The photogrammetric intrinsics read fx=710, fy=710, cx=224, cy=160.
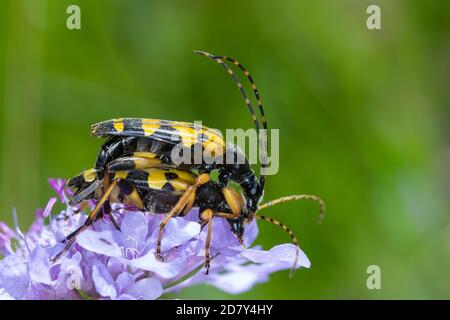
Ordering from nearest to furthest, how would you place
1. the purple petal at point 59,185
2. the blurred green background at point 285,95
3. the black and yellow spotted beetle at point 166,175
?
the black and yellow spotted beetle at point 166,175
the purple petal at point 59,185
the blurred green background at point 285,95

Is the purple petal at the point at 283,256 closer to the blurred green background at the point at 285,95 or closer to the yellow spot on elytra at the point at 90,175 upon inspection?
the yellow spot on elytra at the point at 90,175

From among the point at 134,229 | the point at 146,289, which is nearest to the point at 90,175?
the point at 134,229

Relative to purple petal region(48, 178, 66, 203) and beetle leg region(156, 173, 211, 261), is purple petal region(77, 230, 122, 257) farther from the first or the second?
purple petal region(48, 178, 66, 203)

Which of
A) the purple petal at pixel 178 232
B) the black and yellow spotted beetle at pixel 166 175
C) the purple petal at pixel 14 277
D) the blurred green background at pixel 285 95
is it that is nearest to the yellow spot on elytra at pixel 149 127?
the black and yellow spotted beetle at pixel 166 175

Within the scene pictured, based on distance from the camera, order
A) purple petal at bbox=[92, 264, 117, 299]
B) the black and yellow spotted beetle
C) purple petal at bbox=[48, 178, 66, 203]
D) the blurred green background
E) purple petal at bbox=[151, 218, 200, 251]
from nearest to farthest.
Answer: purple petal at bbox=[92, 264, 117, 299], purple petal at bbox=[151, 218, 200, 251], the black and yellow spotted beetle, purple petal at bbox=[48, 178, 66, 203], the blurred green background

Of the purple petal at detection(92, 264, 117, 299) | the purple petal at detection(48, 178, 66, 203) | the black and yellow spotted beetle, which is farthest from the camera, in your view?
the purple petal at detection(48, 178, 66, 203)

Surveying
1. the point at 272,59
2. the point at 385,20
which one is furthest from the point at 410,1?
the point at 272,59

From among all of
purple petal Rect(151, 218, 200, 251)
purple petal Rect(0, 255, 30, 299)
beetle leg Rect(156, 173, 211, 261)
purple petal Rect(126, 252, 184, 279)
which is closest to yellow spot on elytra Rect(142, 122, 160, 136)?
beetle leg Rect(156, 173, 211, 261)
